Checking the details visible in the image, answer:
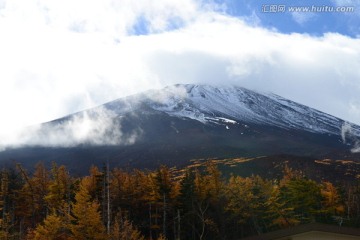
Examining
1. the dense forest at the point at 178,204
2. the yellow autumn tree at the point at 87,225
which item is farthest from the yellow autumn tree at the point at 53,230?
the dense forest at the point at 178,204

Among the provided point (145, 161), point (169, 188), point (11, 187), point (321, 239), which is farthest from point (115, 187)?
point (145, 161)

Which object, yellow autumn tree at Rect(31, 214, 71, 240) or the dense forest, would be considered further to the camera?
the dense forest

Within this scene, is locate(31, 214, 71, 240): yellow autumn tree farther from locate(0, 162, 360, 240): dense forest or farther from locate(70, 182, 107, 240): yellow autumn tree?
locate(0, 162, 360, 240): dense forest

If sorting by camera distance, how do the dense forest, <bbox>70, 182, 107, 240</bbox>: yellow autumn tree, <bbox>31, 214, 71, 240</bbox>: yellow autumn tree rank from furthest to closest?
the dense forest < <bbox>31, 214, 71, 240</bbox>: yellow autumn tree < <bbox>70, 182, 107, 240</bbox>: yellow autumn tree

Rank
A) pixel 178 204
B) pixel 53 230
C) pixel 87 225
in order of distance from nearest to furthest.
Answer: pixel 87 225 < pixel 53 230 < pixel 178 204

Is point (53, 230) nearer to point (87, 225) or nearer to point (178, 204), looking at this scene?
point (87, 225)

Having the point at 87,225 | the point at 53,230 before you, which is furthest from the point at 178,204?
the point at 53,230

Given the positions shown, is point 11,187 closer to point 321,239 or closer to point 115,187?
point 115,187

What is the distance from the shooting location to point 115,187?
6009cm

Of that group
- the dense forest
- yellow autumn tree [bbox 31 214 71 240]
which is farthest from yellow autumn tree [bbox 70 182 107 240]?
the dense forest

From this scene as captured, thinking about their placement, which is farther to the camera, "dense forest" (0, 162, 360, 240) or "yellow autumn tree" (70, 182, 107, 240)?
"dense forest" (0, 162, 360, 240)

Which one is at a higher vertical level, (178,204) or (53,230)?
(178,204)

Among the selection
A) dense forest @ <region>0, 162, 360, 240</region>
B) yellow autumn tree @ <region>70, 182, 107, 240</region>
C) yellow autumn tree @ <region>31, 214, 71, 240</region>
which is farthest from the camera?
dense forest @ <region>0, 162, 360, 240</region>

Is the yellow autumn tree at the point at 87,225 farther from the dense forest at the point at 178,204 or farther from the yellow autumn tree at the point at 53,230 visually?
the dense forest at the point at 178,204
